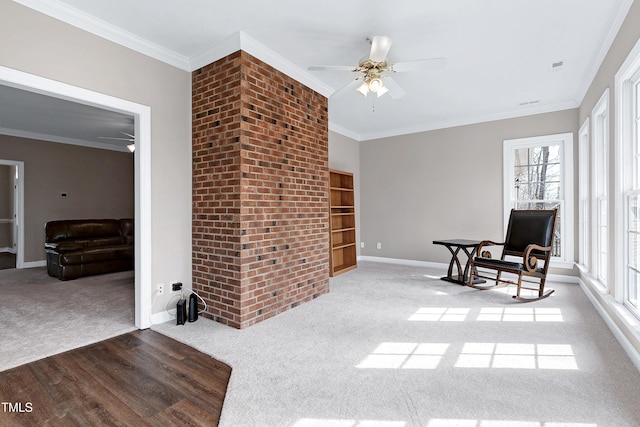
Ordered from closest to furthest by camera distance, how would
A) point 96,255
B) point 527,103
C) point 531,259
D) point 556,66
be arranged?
point 556,66
point 531,259
point 527,103
point 96,255

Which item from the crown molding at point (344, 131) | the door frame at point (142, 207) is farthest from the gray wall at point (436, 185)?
the door frame at point (142, 207)

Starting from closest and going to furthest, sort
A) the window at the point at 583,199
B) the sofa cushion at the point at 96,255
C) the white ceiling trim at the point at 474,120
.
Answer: the window at the point at 583,199
the white ceiling trim at the point at 474,120
the sofa cushion at the point at 96,255

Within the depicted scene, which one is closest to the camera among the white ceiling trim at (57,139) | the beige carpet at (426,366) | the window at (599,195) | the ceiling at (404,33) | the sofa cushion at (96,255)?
the beige carpet at (426,366)

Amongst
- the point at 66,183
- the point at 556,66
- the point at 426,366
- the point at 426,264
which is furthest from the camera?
the point at 66,183

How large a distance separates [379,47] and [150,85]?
2073 mm

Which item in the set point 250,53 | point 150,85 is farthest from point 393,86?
point 150,85

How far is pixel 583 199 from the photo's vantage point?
13.9 feet

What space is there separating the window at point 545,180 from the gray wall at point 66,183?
774cm

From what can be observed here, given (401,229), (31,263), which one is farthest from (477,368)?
(31,263)

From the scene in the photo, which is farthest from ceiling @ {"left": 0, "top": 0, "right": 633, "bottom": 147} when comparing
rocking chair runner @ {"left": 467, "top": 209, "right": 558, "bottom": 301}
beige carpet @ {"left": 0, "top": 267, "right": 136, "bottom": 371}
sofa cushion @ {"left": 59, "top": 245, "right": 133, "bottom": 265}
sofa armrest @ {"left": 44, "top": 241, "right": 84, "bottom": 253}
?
beige carpet @ {"left": 0, "top": 267, "right": 136, "bottom": 371}

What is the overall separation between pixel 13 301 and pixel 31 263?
2.92 metres

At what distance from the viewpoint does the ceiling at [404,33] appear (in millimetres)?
2385

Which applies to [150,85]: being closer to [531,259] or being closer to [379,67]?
[379,67]

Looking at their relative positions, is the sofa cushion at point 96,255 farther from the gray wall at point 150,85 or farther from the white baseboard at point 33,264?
the gray wall at point 150,85
